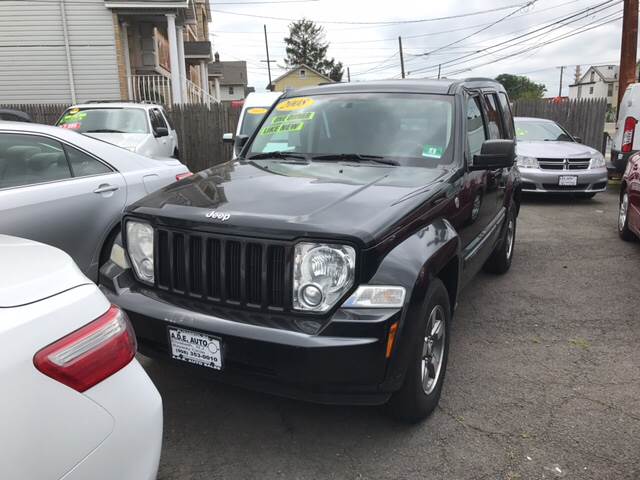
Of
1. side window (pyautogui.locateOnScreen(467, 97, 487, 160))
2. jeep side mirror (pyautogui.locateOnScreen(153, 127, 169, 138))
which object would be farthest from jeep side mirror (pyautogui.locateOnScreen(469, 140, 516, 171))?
jeep side mirror (pyautogui.locateOnScreen(153, 127, 169, 138))

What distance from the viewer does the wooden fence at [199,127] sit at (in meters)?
14.6

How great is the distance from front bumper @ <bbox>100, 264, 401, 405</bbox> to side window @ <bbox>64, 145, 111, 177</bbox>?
212cm

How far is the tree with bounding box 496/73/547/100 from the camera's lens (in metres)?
99.5

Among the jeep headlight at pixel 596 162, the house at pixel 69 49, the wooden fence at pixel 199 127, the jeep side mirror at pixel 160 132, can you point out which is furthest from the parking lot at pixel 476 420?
the house at pixel 69 49

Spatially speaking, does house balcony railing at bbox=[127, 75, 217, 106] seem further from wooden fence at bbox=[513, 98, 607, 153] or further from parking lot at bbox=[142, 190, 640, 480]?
parking lot at bbox=[142, 190, 640, 480]

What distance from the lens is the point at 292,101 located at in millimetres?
4590

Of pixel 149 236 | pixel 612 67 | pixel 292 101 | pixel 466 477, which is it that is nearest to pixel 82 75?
pixel 292 101

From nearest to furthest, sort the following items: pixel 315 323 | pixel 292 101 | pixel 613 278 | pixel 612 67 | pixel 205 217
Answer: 1. pixel 315 323
2. pixel 205 217
3. pixel 292 101
4. pixel 613 278
5. pixel 612 67

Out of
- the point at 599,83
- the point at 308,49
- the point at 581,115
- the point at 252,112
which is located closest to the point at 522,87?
the point at 599,83

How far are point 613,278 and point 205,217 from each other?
15.2 feet

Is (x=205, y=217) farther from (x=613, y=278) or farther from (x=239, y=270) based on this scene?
(x=613, y=278)

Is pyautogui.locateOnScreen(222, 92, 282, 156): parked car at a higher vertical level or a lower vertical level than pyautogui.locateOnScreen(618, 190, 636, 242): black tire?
higher

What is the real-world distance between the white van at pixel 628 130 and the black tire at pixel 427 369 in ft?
28.1

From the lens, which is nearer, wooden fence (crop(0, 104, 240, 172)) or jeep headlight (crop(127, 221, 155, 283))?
jeep headlight (crop(127, 221, 155, 283))
